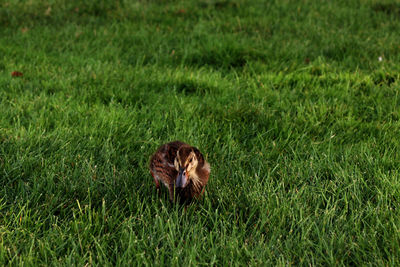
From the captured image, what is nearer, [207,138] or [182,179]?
[182,179]

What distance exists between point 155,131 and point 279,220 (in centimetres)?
167

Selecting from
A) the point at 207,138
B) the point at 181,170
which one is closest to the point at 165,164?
the point at 181,170

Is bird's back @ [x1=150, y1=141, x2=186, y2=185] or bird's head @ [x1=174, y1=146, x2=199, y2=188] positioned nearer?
bird's head @ [x1=174, y1=146, x2=199, y2=188]

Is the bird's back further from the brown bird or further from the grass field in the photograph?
the grass field

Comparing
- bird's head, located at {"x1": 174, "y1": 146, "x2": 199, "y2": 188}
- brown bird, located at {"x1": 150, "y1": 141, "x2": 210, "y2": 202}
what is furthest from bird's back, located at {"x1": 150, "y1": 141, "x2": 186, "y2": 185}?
bird's head, located at {"x1": 174, "y1": 146, "x2": 199, "y2": 188}

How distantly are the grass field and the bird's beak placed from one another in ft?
0.86

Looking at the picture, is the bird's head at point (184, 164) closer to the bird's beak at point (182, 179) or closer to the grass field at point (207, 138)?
the bird's beak at point (182, 179)

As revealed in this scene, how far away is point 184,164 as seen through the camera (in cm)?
231

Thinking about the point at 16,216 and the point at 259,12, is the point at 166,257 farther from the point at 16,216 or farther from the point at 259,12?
the point at 259,12

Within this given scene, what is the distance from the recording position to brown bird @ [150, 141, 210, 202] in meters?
2.34

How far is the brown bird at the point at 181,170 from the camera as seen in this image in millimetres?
2338

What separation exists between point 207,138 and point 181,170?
1.42 meters

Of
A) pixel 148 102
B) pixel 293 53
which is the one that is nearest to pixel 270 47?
pixel 293 53

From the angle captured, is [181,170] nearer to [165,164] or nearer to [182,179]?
[182,179]
